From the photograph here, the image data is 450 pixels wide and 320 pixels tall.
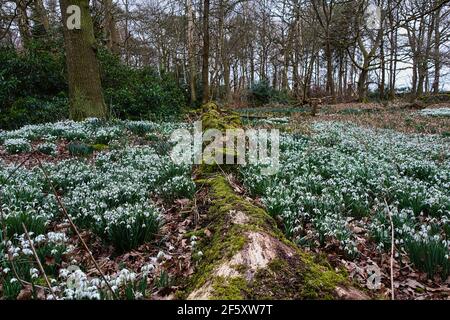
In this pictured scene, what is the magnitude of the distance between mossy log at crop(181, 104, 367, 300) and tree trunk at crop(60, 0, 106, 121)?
8906 mm

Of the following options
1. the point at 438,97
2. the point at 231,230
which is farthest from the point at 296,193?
the point at 438,97

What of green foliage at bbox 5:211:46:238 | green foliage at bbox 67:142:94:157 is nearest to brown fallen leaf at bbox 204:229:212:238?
green foliage at bbox 5:211:46:238

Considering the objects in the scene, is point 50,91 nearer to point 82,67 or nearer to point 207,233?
point 82,67

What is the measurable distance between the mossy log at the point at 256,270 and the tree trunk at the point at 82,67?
891 cm

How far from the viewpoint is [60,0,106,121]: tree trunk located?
10328 millimetres

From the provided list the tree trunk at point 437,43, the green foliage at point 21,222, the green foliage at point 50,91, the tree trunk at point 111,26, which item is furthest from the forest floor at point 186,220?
the tree trunk at point 437,43

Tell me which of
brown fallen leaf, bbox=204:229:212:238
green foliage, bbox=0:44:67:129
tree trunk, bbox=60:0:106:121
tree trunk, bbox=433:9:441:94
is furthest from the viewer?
tree trunk, bbox=433:9:441:94

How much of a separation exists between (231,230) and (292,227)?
3.15 ft

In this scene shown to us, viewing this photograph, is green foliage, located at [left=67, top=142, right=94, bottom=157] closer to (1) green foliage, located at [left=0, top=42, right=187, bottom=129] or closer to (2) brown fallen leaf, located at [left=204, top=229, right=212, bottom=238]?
(2) brown fallen leaf, located at [left=204, top=229, right=212, bottom=238]

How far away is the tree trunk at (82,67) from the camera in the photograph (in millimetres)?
10328

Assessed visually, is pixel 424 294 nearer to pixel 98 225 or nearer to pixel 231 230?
pixel 231 230

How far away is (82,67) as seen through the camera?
34.3ft

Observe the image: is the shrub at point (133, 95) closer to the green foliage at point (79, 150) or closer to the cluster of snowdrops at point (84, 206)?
the cluster of snowdrops at point (84, 206)
